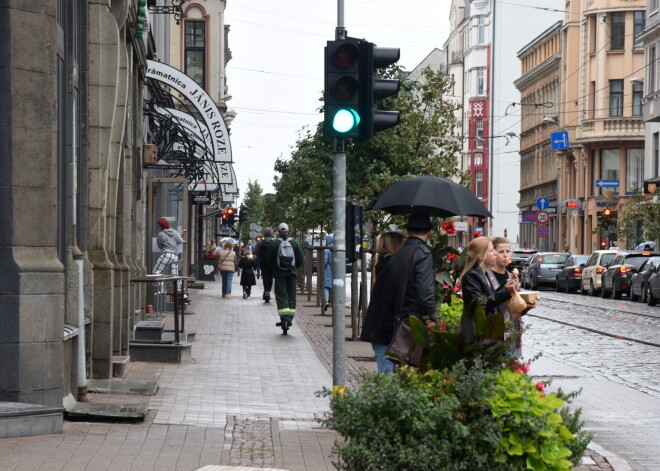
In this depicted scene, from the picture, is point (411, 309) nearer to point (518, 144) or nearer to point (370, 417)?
point (370, 417)

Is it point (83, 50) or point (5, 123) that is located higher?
point (83, 50)

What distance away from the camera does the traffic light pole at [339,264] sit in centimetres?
1024

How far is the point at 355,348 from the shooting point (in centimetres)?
2041

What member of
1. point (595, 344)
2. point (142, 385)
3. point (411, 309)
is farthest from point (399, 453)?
point (595, 344)

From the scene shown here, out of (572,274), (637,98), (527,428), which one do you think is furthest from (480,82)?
(527,428)

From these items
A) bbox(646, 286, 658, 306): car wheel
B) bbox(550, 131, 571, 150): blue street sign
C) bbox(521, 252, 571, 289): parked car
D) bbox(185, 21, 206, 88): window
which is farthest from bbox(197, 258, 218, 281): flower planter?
bbox(550, 131, 571, 150): blue street sign

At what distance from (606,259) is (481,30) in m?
72.1

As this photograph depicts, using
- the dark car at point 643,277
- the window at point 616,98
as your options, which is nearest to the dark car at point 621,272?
the dark car at point 643,277

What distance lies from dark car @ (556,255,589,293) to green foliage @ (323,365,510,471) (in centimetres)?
4459

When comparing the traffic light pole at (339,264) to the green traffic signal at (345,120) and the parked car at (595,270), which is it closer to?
the green traffic signal at (345,120)

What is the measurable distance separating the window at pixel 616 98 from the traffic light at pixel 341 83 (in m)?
69.1

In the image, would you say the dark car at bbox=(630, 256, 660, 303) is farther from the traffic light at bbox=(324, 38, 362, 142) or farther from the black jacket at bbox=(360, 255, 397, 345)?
the black jacket at bbox=(360, 255, 397, 345)

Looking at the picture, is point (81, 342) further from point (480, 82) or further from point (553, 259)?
point (480, 82)

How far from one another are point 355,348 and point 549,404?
13.6m
